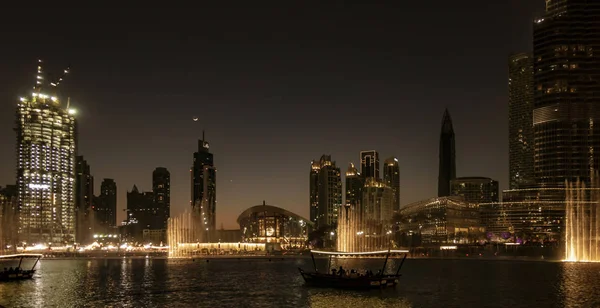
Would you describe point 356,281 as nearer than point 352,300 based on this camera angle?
No

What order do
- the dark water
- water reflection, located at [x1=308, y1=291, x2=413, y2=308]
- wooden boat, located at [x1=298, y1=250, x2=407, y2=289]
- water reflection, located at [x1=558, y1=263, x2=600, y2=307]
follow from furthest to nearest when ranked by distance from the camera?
wooden boat, located at [x1=298, y1=250, x2=407, y2=289], water reflection, located at [x1=558, y1=263, x2=600, y2=307], the dark water, water reflection, located at [x1=308, y1=291, x2=413, y2=308]

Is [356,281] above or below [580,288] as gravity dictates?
above

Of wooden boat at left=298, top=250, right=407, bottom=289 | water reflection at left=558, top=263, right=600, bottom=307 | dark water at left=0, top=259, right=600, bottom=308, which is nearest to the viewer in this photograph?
dark water at left=0, top=259, right=600, bottom=308

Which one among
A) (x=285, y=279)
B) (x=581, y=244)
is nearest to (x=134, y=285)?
(x=285, y=279)

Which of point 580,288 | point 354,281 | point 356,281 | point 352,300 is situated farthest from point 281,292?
point 580,288

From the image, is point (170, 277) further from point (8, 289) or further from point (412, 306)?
point (412, 306)

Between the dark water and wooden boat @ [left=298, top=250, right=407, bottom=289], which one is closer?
the dark water

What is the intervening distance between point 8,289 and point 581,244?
12091 cm

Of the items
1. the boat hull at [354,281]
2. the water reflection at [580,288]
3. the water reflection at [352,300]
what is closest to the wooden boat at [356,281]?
the boat hull at [354,281]

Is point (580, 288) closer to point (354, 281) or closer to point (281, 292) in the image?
point (354, 281)

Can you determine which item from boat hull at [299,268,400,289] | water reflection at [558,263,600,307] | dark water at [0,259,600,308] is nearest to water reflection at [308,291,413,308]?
dark water at [0,259,600,308]

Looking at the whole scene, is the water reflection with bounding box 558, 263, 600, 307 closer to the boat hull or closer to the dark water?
the dark water

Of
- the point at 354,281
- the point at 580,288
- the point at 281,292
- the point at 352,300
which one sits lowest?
the point at 580,288

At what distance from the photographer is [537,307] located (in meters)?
61.4
